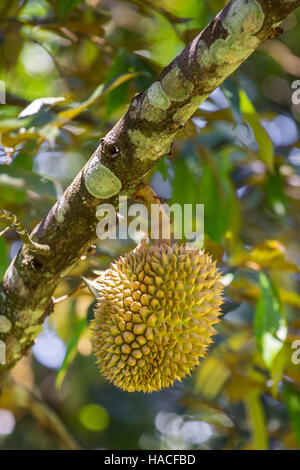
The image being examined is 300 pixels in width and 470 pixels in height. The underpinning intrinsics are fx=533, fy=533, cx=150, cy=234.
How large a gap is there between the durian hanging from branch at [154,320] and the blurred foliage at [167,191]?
0.16 meters

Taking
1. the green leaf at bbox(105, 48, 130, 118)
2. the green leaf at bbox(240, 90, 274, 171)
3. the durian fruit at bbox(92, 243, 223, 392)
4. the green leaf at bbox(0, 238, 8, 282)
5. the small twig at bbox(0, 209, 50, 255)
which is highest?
the green leaf at bbox(105, 48, 130, 118)

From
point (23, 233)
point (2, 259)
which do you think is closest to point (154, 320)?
point (23, 233)

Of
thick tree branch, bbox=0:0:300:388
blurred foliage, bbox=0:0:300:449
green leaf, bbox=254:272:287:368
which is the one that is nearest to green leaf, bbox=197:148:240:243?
blurred foliage, bbox=0:0:300:449

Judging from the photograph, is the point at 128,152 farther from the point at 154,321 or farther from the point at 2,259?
the point at 2,259

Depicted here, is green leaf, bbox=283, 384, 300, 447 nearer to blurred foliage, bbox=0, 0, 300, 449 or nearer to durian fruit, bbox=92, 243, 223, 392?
blurred foliage, bbox=0, 0, 300, 449

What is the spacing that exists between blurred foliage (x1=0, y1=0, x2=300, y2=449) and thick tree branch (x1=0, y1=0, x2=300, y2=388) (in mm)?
143

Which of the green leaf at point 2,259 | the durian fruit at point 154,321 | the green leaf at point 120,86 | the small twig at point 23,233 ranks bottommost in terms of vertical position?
the durian fruit at point 154,321

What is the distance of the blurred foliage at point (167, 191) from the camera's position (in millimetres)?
1742

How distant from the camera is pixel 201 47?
105 cm

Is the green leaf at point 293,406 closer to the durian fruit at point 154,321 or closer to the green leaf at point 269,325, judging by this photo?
the green leaf at point 269,325

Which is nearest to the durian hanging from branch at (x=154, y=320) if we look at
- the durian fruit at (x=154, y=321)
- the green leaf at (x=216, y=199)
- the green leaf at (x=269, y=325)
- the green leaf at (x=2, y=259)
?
the durian fruit at (x=154, y=321)

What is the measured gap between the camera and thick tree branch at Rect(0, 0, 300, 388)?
1.01 m

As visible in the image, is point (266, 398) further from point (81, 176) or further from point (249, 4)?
point (249, 4)

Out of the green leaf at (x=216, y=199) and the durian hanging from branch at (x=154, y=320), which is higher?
the green leaf at (x=216, y=199)
